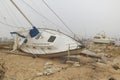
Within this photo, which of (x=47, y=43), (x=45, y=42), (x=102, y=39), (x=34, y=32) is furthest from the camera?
(x=102, y=39)

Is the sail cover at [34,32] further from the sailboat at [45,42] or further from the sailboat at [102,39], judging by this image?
the sailboat at [102,39]

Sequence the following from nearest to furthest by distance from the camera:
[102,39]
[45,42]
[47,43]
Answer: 1. [47,43]
2. [45,42]
3. [102,39]

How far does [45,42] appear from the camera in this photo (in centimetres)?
2428

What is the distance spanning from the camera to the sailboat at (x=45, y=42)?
22.8 m

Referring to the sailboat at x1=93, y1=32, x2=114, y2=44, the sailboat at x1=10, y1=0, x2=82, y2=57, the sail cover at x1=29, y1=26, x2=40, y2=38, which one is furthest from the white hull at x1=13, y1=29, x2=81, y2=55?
the sailboat at x1=93, y1=32, x2=114, y2=44

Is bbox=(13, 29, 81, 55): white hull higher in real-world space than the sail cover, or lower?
lower

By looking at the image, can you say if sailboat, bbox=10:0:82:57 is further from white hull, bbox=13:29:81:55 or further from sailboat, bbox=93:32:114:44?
sailboat, bbox=93:32:114:44

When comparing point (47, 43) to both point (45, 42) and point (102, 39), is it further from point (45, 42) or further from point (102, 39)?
point (102, 39)

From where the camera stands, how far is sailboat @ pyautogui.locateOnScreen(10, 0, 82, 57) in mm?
22781

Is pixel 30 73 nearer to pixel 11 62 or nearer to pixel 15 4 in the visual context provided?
pixel 11 62

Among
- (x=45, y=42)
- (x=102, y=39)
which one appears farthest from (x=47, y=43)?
(x=102, y=39)

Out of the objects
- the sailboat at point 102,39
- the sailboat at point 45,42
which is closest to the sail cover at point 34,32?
the sailboat at point 45,42

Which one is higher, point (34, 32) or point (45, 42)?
point (34, 32)

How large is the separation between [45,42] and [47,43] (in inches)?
16.9
